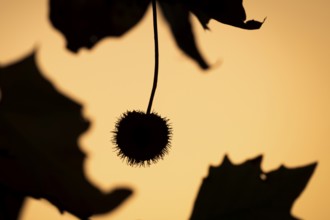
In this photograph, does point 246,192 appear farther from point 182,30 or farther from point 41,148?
point 41,148

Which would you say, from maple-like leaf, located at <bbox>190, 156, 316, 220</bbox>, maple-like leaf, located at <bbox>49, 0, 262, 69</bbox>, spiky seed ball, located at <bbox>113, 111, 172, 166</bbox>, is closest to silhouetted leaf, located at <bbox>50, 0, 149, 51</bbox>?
maple-like leaf, located at <bbox>49, 0, 262, 69</bbox>

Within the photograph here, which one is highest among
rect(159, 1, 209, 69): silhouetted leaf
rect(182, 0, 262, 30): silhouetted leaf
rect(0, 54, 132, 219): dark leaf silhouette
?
rect(182, 0, 262, 30): silhouetted leaf

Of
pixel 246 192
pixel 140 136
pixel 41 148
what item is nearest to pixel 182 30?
pixel 140 136

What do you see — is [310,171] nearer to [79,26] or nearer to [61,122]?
[79,26]

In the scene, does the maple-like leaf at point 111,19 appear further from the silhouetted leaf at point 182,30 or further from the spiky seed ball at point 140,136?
the spiky seed ball at point 140,136

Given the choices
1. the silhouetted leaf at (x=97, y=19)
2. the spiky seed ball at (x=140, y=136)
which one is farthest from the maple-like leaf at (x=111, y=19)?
the spiky seed ball at (x=140, y=136)

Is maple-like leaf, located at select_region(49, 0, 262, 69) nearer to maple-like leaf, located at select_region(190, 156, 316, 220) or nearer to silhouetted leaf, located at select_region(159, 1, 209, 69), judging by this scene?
silhouetted leaf, located at select_region(159, 1, 209, 69)
